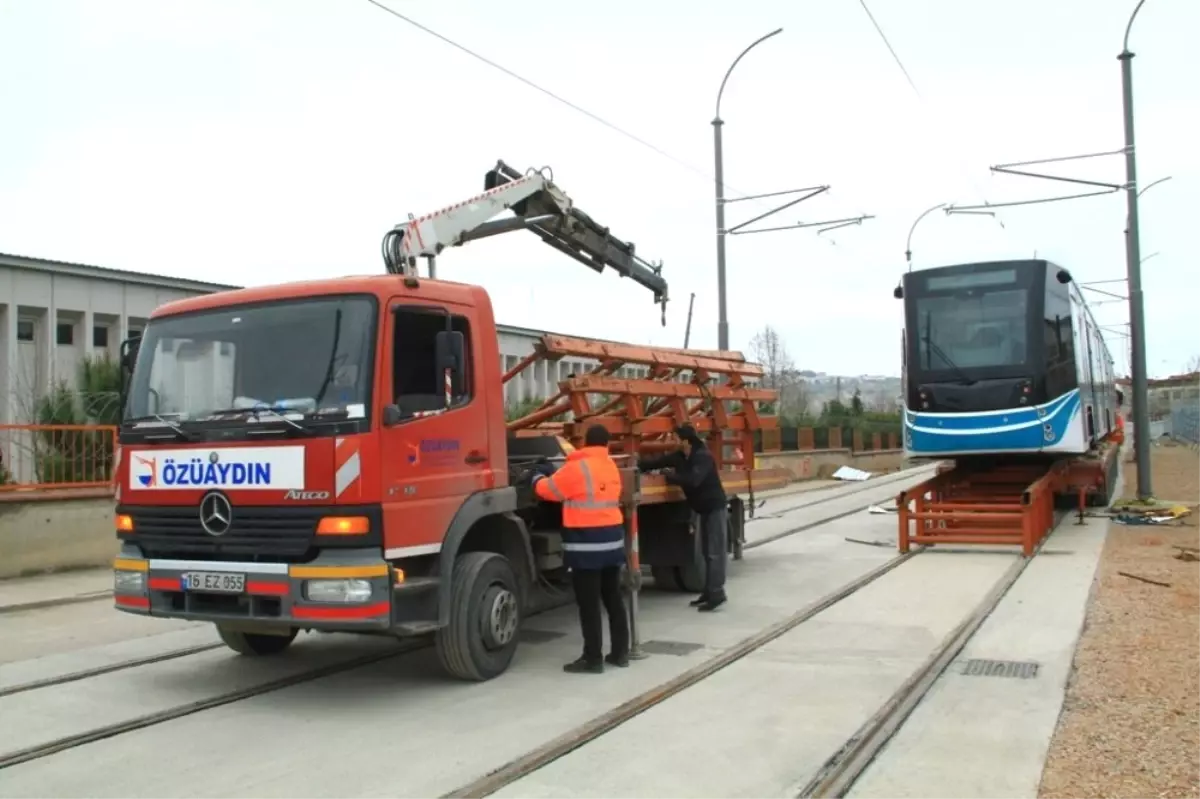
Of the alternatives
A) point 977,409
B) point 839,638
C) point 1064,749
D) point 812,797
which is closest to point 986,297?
point 977,409

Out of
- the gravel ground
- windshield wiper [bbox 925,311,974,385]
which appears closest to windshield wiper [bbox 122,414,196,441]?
the gravel ground

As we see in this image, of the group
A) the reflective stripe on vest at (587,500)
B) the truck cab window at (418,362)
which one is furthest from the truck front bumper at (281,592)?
the reflective stripe on vest at (587,500)

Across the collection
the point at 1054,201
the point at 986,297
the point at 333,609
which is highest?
the point at 1054,201

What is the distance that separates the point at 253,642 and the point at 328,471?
260 cm

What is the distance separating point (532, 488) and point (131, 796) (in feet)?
12.3

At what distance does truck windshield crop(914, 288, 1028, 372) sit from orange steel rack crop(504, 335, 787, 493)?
3458 mm

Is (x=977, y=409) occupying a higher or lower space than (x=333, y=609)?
higher

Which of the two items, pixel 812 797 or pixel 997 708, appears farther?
pixel 997 708

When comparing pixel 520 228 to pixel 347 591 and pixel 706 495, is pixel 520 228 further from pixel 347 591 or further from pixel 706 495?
pixel 347 591

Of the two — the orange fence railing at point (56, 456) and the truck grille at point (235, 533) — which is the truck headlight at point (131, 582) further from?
the orange fence railing at point (56, 456)

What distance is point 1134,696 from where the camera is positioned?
6566 millimetres

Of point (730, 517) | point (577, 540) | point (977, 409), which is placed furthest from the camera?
point (977, 409)

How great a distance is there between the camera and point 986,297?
15.2m

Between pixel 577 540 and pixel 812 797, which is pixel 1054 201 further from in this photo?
pixel 812 797
